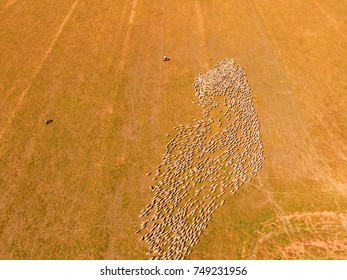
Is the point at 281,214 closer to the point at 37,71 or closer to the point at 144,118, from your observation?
the point at 144,118

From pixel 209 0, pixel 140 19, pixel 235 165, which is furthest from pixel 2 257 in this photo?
pixel 209 0

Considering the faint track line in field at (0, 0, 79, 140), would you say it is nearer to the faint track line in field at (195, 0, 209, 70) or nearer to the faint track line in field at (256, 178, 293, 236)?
the faint track line in field at (195, 0, 209, 70)

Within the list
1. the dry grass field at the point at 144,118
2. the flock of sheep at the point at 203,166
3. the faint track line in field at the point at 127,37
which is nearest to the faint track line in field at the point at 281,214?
the dry grass field at the point at 144,118

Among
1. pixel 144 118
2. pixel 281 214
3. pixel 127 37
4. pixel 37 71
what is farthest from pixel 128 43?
pixel 281 214

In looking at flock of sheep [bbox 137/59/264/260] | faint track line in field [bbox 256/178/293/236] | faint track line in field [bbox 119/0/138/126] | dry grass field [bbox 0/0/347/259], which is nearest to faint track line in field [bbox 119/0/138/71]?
faint track line in field [bbox 119/0/138/126]

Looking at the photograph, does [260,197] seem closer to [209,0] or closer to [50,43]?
[50,43]

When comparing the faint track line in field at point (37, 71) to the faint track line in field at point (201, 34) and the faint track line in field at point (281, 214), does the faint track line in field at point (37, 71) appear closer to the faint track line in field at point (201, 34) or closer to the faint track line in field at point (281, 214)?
the faint track line in field at point (201, 34)
